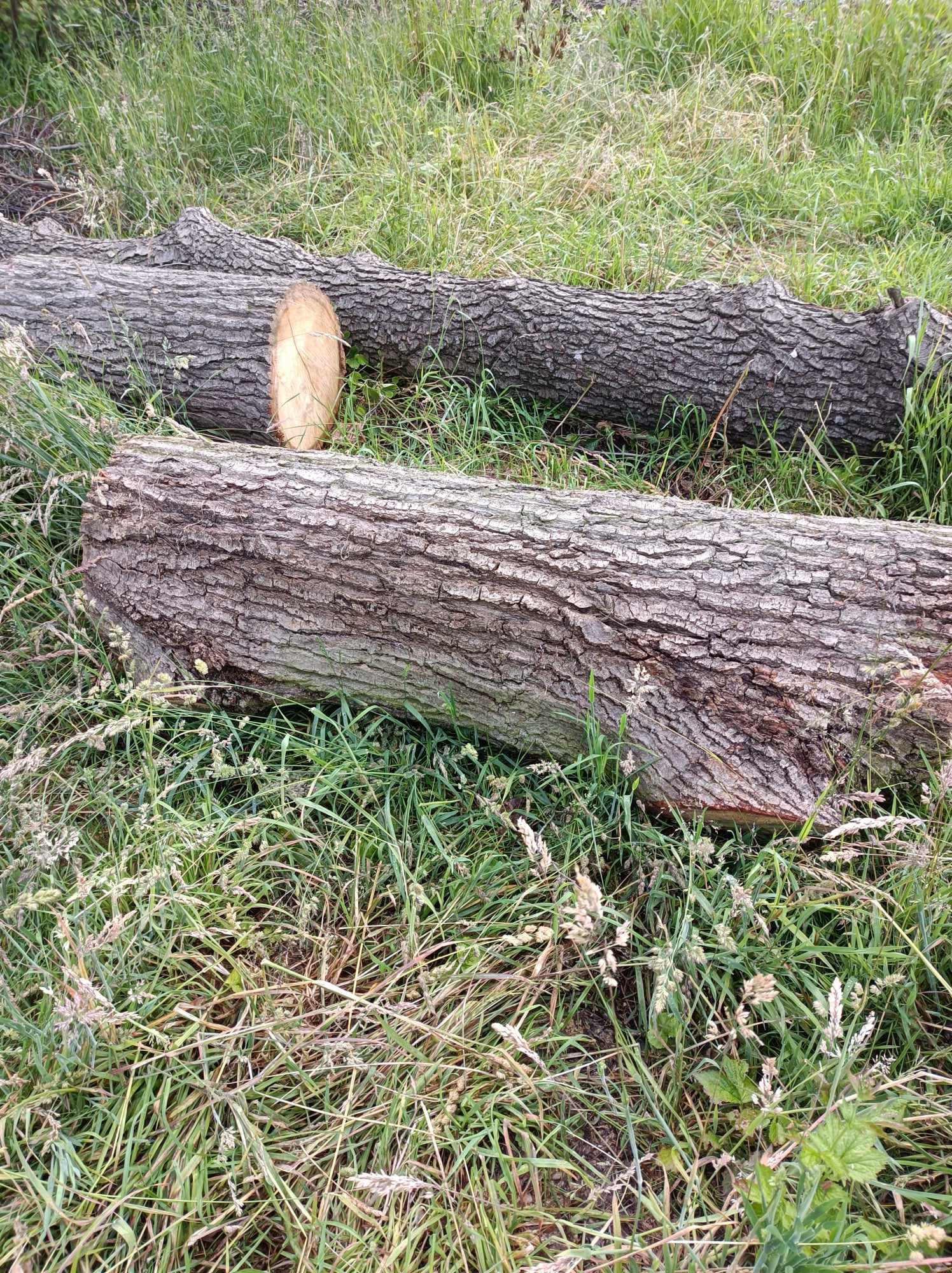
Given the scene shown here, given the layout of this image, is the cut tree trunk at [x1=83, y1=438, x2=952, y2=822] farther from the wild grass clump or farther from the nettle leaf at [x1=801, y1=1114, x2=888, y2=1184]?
the nettle leaf at [x1=801, y1=1114, x2=888, y2=1184]

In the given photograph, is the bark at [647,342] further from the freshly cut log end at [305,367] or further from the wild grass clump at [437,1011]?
the wild grass clump at [437,1011]

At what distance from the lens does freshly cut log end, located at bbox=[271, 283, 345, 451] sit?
3025mm

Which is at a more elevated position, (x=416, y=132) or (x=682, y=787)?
(x=416, y=132)

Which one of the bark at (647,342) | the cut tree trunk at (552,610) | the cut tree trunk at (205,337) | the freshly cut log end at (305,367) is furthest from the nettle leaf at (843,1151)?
the cut tree trunk at (205,337)

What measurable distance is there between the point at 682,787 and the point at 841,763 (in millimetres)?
351

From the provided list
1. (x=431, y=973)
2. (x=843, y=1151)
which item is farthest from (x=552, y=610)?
(x=843, y=1151)

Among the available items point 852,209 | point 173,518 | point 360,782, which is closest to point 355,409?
point 173,518

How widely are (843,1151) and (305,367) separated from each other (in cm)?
281

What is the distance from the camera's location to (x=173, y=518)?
7.67ft

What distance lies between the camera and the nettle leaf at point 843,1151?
4.34ft

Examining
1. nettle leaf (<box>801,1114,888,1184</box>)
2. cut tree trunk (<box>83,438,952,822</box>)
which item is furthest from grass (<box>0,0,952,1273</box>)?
cut tree trunk (<box>83,438,952,822</box>)

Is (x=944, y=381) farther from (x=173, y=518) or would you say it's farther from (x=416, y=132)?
(x=416, y=132)

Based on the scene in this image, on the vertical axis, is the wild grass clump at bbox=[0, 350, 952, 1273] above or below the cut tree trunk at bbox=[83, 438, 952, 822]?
below

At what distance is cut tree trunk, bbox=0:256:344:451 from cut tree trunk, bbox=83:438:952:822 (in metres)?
0.64
